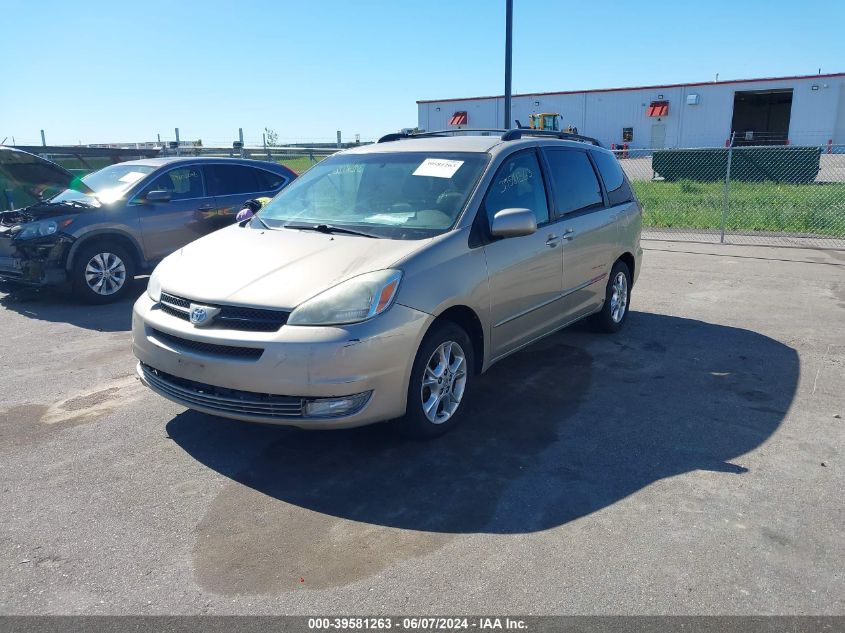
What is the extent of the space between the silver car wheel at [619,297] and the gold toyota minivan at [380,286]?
31.4 inches

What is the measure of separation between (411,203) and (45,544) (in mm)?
2919

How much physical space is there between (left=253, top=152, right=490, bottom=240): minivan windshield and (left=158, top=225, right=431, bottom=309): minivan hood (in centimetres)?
22

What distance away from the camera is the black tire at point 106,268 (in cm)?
802

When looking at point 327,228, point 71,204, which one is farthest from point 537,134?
point 71,204

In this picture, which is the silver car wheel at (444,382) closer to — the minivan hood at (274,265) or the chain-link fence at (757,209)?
the minivan hood at (274,265)

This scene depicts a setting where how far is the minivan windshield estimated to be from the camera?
14.9 feet

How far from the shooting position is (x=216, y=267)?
13.8 ft

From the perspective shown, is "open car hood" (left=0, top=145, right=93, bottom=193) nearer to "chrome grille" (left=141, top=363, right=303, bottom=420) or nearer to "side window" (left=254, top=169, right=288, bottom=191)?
"side window" (left=254, top=169, right=288, bottom=191)

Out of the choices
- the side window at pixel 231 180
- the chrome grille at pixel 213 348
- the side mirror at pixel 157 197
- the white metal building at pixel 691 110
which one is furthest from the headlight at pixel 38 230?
the white metal building at pixel 691 110

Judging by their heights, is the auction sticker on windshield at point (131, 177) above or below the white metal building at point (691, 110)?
below

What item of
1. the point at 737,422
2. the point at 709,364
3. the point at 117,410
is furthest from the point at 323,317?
the point at 709,364

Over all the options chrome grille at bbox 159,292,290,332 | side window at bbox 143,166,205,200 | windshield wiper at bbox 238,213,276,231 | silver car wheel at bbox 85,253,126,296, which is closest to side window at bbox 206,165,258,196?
side window at bbox 143,166,205,200

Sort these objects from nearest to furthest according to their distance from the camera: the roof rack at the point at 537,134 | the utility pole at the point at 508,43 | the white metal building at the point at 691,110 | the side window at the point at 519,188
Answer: the side window at the point at 519,188 < the roof rack at the point at 537,134 < the utility pole at the point at 508,43 < the white metal building at the point at 691,110

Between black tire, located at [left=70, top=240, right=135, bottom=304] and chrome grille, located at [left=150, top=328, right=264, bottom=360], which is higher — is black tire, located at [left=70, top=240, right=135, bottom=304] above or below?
below
